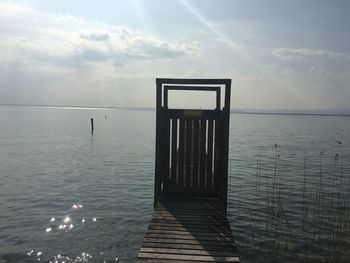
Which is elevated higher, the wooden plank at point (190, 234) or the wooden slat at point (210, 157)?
the wooden slat at point (210, 157)

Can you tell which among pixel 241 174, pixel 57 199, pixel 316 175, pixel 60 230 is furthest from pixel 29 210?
pixel 316 175

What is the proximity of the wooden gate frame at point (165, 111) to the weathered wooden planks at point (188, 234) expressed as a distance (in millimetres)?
539

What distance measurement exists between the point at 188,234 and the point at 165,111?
4001mm

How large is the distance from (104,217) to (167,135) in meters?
5.66

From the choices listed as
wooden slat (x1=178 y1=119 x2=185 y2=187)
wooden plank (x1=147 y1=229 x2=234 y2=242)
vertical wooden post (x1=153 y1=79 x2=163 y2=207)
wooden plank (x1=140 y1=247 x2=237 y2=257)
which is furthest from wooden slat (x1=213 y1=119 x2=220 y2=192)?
wooden plank (x1=140 y1=247 x2=237 y2=257)

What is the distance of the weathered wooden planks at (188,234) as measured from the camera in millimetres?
6648

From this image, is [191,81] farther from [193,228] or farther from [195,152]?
[193,228]

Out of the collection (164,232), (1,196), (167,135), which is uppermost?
(167,135)

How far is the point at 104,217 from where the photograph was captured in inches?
575

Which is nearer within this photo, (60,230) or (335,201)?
(60,230)

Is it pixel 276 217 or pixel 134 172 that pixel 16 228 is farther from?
→ pixel 134 172

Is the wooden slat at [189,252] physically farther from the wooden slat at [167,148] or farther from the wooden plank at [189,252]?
the wooden slat at [167,148]

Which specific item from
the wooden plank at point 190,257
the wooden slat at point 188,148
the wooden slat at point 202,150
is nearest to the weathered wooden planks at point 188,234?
the wooden plank at point 190,257

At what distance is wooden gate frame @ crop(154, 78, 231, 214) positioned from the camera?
33.2 feet
